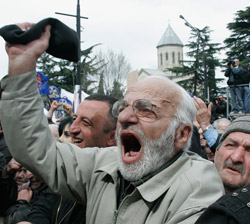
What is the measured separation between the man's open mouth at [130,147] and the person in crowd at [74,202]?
0.47 metres

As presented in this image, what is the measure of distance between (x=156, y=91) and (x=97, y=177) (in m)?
0.58

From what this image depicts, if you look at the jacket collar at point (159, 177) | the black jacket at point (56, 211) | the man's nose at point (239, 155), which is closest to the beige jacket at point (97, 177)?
the jacket collar at point (159, 177)

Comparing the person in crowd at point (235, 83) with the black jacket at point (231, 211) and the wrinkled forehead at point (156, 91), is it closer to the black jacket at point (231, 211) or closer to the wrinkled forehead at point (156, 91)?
the wrinkled forehead at point (156, 91)

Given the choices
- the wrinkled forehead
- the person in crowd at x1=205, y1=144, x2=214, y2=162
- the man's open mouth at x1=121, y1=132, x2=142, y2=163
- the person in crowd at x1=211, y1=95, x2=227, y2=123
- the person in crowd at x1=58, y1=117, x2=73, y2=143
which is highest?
the wrinkled forehead

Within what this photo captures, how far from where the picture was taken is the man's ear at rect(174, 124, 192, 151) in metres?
1.93

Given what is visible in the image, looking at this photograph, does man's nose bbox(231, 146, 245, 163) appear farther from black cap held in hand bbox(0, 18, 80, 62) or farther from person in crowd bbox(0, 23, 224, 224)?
black cap held in hand bbox(0, 18, 80, 62)

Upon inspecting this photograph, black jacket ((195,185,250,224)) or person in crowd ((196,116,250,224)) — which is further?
person in crowd ((196,116,250,224))

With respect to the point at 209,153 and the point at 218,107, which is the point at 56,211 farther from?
the point at 218,107

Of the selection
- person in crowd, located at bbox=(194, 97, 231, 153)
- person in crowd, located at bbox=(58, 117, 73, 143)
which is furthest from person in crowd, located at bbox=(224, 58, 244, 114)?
person in crowd, located at bbox=(58, 117, 73, 143)

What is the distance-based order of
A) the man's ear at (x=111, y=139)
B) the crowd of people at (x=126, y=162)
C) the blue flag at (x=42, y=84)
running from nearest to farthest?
1. the crowd of people at (x=126, y=162)
2. the man's ear at (x=111, y=139)
3. the blue flag at (x=42, y=84)

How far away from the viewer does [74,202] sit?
7.02 ft

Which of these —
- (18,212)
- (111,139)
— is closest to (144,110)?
(111,139)

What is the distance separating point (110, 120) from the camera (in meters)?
2.88

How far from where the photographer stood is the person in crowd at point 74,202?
2.11m
